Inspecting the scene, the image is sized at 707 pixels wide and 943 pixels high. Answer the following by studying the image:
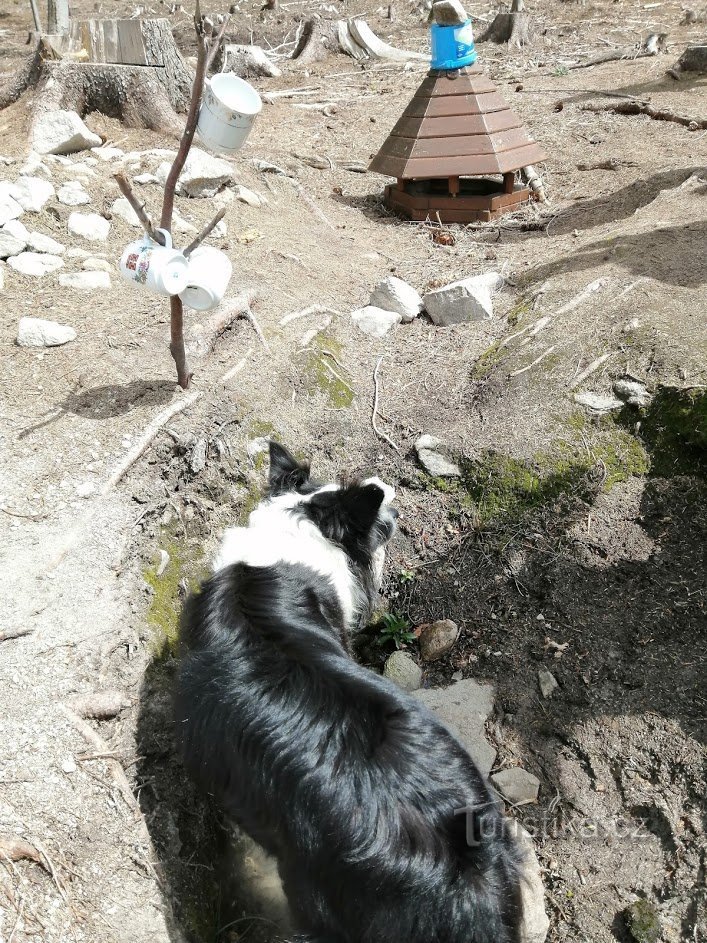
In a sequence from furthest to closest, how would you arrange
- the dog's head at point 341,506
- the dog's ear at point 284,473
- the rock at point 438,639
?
the rock at point 438,639 < the dog's ear at point 284,473 < the dog's head at point 341,506

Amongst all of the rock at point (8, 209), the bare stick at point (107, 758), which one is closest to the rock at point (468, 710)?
the bare stick at point (107, 758)

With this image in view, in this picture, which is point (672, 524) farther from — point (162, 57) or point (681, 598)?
point (162, 57)

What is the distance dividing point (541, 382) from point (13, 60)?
10927mm

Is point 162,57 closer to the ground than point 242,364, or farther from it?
farther from it

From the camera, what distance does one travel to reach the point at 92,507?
381 centimetres

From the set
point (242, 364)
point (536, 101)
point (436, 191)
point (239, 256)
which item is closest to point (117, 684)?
point (242, 364)

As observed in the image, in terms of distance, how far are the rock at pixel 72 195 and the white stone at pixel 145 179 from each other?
0.49 metres

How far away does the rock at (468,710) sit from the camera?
3.84 meters

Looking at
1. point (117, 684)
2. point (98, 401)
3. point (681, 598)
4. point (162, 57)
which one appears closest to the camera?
point (117, 684)

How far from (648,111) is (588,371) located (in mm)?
5504

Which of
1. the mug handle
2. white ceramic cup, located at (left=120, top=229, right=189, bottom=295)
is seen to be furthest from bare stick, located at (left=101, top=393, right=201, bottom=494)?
the mug handle

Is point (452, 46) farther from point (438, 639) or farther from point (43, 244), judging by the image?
point (438, 639)

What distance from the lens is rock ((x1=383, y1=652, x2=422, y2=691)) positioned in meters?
4.16

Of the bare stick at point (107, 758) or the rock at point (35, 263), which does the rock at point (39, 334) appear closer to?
the rock at point (35, 263)
